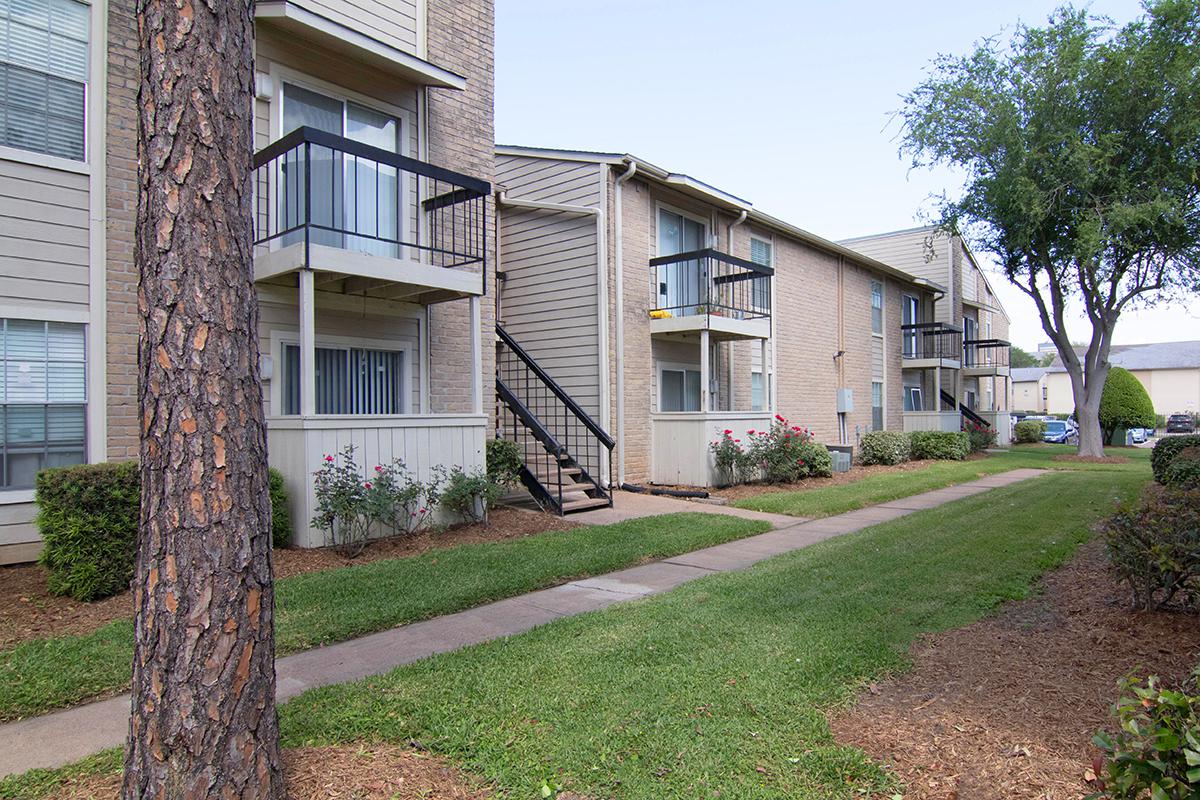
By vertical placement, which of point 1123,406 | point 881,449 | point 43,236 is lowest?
point 881,449

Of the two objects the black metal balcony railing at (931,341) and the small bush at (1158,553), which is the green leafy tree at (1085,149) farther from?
the small bush at (1158,553)

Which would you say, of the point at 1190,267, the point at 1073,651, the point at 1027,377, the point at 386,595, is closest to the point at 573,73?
the point at 386,595

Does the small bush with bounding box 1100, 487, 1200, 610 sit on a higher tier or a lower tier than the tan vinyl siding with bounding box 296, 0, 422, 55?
lower

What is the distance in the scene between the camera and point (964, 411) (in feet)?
93.1

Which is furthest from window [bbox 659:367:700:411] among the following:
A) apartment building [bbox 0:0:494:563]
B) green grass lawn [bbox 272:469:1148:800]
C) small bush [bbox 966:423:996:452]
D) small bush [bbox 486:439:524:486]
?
small bush [bbox 966:423:996:452]

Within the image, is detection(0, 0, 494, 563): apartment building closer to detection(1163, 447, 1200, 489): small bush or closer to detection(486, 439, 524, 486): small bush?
detection(486, 439, 524, 486): small bush

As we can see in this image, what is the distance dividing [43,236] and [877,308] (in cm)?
2124

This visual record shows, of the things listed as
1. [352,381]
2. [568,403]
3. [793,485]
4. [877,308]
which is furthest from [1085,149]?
[352,381]

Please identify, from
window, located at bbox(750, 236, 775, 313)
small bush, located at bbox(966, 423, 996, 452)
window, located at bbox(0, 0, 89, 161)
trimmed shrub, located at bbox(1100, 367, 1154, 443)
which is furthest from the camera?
trimmed shrub, located at bbox(1100, 367, 1154, 443)

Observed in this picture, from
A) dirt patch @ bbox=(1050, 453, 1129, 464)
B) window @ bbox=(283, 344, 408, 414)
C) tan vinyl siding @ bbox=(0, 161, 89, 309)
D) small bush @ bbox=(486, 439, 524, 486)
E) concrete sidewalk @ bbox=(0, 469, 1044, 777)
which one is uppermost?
tan vinyl siding @ bbox=(0, 161, 89, 309)

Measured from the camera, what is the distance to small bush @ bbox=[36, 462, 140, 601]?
555 centimetres

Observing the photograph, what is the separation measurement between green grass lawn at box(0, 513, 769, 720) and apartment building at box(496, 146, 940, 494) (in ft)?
8.12

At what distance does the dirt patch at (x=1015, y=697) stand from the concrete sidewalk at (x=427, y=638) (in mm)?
2389

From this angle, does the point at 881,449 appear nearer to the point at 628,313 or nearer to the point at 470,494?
the point at 628,313
